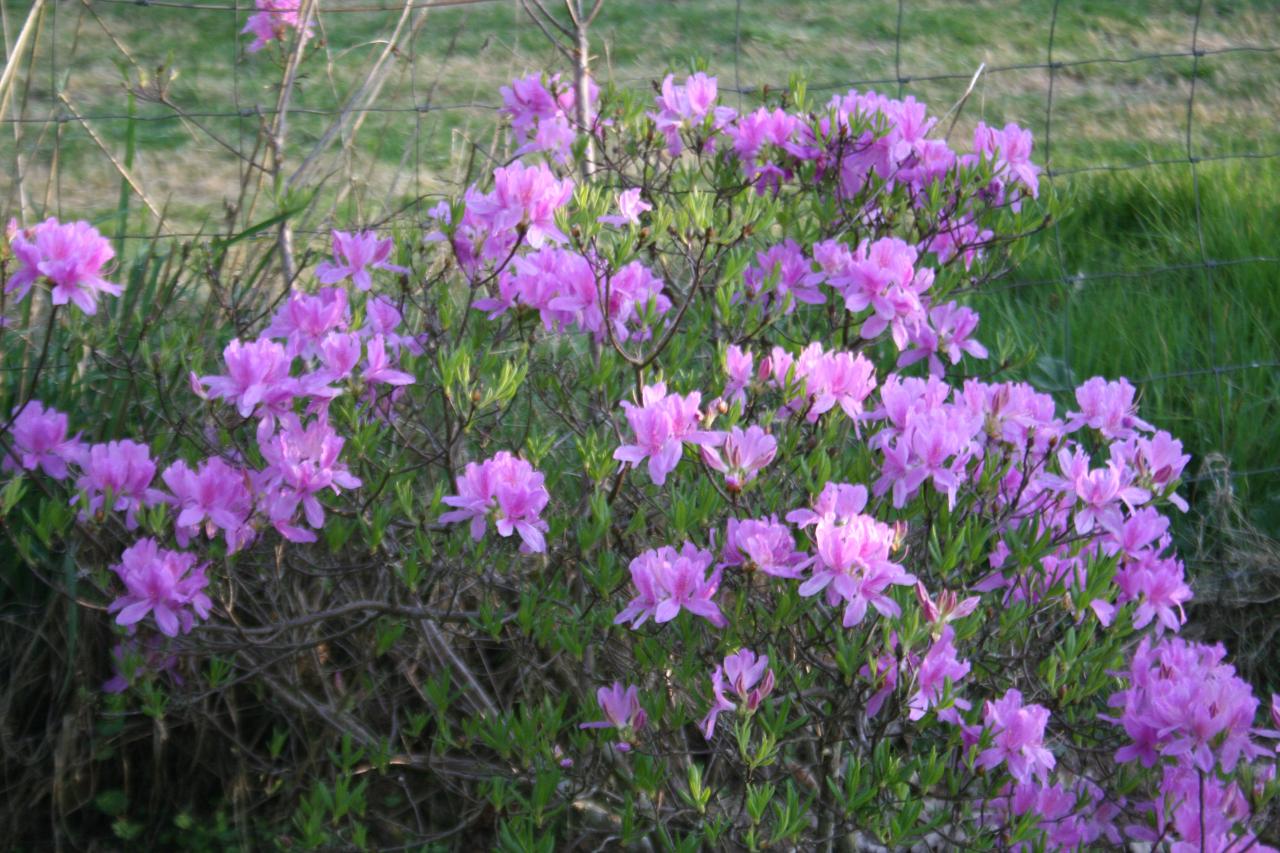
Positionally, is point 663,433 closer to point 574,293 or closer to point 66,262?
point 574,293

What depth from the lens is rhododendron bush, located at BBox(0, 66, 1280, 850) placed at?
61.8 inches

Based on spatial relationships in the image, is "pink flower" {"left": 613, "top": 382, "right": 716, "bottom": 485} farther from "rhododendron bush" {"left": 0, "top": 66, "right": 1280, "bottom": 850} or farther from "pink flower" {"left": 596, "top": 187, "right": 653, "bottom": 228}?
"pink flower" {"left": 596, "top": 187, "right": 653, "bottom": 228}

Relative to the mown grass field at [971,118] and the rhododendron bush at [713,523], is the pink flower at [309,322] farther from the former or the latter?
the mown grass field at [971,118]

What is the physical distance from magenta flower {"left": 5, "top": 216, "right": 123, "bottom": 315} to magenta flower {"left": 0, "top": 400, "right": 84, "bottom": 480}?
0.18 meters

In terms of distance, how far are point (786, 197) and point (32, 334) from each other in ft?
4.51

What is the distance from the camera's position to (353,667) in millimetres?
2264

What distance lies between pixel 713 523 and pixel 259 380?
56 centimetres

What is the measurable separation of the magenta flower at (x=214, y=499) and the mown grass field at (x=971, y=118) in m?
0.99

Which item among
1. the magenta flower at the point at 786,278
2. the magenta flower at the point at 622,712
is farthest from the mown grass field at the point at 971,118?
the magenta flower at the point at 622,712

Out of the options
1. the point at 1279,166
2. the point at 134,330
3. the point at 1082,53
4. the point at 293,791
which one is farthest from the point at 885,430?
the point at 1082,53

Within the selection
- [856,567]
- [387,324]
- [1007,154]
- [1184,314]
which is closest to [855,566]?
[856,567]

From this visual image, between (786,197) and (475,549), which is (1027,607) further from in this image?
(786,197)

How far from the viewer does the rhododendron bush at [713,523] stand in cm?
157

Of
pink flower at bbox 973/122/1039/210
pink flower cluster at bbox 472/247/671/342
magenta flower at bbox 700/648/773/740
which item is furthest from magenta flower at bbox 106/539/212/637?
pink flower at bbox 973/122/1039/210
